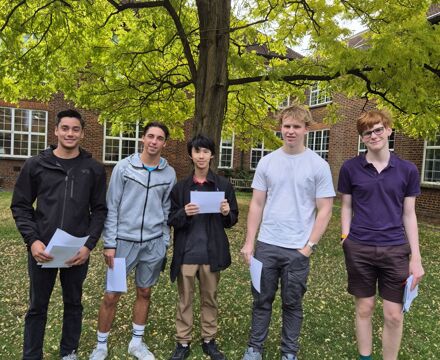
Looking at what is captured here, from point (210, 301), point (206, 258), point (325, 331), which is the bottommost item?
point (325, 331)

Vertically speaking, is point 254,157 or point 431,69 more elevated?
point 431,69

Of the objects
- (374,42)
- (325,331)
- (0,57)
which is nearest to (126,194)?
(325,331)

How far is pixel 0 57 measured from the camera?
20.0 ft

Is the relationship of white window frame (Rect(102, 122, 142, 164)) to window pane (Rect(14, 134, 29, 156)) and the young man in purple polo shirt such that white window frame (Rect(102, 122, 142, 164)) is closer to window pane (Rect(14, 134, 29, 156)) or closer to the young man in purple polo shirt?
window pane (Rect(14, 134, 29, 156))

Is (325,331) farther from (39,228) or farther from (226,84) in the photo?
(226,84)

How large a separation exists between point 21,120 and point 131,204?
17311mm

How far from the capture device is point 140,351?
3256 millimetres

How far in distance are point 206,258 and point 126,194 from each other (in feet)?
2.78

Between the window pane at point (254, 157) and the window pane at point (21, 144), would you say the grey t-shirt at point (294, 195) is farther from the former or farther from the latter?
the window pane at point (254, 157)

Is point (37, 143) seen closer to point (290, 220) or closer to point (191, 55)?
point (191, 55)

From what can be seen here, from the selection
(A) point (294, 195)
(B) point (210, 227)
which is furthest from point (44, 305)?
(A) point (294, 195)

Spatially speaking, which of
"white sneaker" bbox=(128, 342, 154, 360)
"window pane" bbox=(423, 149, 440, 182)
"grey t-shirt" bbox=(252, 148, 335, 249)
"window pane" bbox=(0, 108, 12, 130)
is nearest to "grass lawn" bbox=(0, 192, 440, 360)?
"white sneaker" bbox=(128, 342, 154, 360)

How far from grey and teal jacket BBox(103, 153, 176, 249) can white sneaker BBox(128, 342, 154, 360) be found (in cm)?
96

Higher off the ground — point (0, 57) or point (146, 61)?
point (146, 61)
